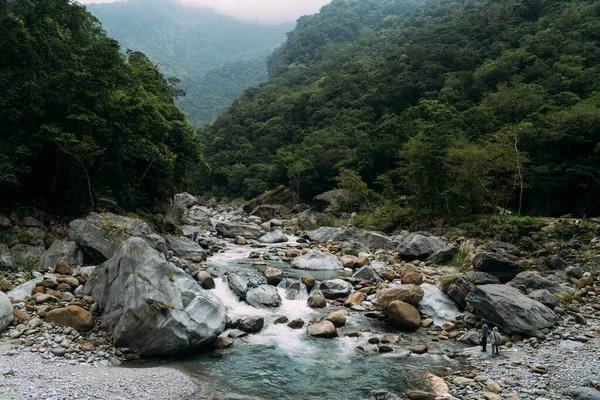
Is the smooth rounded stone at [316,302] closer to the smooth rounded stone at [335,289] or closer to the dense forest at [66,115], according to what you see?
the smooth rounded stone at [335,289]

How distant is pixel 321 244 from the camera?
30.4 metres

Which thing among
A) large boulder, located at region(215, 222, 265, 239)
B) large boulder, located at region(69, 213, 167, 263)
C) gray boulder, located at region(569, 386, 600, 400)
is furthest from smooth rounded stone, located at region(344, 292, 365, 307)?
large boulder, located at region(215, 222, 265, 239)

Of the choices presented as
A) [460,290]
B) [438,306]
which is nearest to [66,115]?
[438,306]

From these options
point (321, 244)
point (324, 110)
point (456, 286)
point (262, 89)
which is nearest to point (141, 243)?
point (456, 286)

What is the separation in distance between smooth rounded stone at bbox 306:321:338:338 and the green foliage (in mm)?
14334

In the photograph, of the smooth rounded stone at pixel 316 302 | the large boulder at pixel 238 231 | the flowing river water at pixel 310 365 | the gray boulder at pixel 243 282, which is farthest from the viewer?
the large boulder at pixel 238 231

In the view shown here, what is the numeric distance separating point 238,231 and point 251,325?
2026cm

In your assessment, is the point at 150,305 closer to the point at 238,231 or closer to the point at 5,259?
the point at 5,259

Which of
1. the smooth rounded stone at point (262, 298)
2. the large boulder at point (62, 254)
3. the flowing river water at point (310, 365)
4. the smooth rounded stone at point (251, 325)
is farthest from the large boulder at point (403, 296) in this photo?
the large boulder at point (62, 254)

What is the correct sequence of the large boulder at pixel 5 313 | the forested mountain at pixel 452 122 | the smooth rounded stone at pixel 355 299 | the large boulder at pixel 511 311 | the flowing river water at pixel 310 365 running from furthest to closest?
1. the forested mountain at pixel 452 122
2. the smooth rounded stone at pixel 355 299
3. the large boulder at pixel 511 311
4. the large boulder at pixel 5 313
5. the flowing river water at pixel 310 365

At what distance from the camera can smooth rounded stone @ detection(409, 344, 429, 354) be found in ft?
40.3

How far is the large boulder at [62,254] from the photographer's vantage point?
1641cm

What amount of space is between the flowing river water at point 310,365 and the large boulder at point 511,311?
2.09 metres

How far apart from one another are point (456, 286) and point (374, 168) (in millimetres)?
35745
